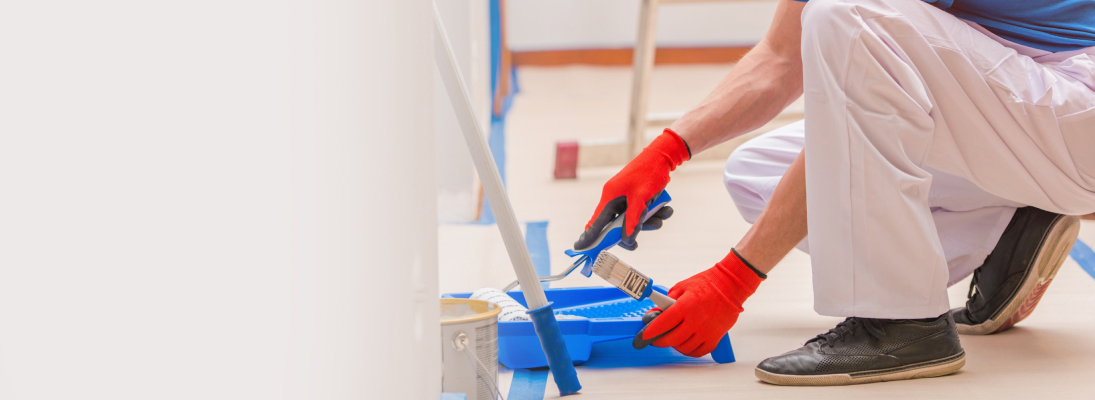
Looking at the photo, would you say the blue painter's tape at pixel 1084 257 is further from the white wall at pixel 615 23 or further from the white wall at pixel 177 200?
the white wall at pixel 615 23

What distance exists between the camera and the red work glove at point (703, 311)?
0.96 meters

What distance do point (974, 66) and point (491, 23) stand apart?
2.47 meters

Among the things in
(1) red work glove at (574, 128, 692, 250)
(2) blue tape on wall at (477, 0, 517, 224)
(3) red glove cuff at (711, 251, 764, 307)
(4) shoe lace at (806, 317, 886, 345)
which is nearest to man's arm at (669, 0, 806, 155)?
(1) red work glove at (574, 128, 692, 250)

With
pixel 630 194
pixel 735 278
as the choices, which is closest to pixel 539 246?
pixel 630 194

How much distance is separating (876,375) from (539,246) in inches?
34.7

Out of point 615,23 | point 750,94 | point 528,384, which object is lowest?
point 528,384

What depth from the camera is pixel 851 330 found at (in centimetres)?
95

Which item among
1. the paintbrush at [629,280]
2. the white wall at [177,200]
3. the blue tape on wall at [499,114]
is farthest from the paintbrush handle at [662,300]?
the blue tape on wall at [499,114]

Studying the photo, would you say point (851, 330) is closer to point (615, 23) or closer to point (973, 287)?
point (973, 287)

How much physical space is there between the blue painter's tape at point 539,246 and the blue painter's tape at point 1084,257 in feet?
3.14

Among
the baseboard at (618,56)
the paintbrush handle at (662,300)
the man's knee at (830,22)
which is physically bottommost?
the paintbrush handle at (662,300)

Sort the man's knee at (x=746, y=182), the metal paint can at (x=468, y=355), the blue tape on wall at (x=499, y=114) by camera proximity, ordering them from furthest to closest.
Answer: the blue tape on wall at (x=499, y=114), the man's knee at (x=746, y=182), the metal paint can at (x=468, y=355)

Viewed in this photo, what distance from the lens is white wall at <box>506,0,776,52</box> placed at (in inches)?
235

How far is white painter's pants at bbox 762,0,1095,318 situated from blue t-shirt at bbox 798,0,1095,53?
0.17ft
